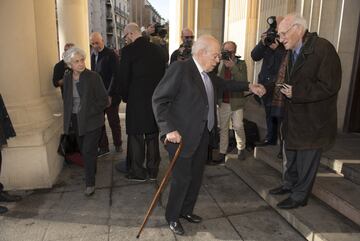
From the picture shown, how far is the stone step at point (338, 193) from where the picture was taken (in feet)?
10.5

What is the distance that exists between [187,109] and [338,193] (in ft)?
6.20

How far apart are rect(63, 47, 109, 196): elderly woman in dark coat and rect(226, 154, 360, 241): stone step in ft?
7.07

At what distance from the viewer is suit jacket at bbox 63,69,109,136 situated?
3.97 meters

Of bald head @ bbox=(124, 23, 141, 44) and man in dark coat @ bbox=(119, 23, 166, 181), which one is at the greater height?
bald head @ bbox=(124, 23, 141, 44)

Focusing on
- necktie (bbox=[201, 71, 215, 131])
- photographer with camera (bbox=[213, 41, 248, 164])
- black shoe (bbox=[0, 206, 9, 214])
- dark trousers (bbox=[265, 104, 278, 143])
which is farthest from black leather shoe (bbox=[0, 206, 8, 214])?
dark trousers (bbox=[265, 104, 278, 143])

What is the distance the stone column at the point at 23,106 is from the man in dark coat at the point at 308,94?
10.3 ft

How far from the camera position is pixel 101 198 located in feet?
13.5

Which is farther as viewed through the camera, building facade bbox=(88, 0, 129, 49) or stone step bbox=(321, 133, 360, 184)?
building facade bbox=(88, 0, 129, 49)

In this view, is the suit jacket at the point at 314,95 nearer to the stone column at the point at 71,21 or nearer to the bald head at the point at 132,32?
the bald head at the point at 132,32

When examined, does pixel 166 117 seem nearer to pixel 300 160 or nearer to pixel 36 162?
pixel 300 160

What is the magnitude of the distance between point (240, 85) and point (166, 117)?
1.12 meters

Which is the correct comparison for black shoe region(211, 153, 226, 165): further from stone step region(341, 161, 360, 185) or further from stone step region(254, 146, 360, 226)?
stone step region(341, 161, 360, 185)

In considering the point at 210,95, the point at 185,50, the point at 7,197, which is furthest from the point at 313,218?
the point at 7,197

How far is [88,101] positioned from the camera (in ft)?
13.1
